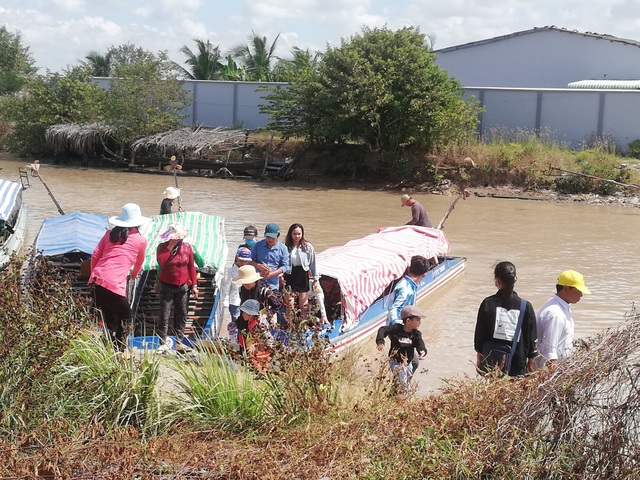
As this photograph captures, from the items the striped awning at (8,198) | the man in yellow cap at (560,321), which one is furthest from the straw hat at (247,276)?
the striped awning at (8,198)

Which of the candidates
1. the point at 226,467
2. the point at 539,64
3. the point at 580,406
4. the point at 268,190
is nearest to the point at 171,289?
the point at 226,467

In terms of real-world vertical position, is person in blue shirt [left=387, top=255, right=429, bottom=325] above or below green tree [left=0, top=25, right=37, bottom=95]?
below

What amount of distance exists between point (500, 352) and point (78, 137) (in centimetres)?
3303

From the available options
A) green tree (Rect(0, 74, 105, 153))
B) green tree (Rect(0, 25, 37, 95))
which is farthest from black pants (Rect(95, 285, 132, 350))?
green tree (Rect(0, 25, 37, 95))

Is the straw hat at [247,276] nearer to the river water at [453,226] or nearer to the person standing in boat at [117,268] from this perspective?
the person standing in boat at [117,268]

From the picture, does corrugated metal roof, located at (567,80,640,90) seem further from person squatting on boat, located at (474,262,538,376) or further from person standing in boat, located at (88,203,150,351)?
person squatting on boat, located at (474,262,538,376)

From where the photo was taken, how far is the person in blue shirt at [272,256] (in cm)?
862

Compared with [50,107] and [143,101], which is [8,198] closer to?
[143,101]

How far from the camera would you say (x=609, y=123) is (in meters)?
30.0

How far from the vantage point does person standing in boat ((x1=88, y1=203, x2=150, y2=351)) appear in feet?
23.9

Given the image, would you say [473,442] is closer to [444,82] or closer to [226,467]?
[226,467]

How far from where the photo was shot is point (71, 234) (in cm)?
1120

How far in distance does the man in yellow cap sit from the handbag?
0.21 meters

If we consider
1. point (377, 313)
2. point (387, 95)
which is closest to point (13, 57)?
point (387, 95)
